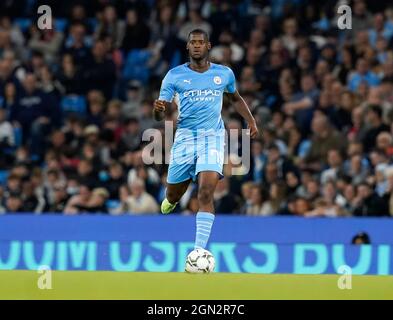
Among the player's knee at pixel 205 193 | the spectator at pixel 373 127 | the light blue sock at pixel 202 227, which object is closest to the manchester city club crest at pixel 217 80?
the player's knee at pixel 205 193

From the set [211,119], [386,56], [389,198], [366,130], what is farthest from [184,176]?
[386,56]

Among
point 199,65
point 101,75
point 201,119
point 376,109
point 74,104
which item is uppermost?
point 101,75

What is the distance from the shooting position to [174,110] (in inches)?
772

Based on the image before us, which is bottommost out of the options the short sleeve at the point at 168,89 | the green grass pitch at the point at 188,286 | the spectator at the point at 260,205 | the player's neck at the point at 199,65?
the green grass pitch at the point at 188,286

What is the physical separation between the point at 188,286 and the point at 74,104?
A: 9933 mm

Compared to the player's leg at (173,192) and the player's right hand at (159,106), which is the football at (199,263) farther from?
the player's right hand at (159,106)

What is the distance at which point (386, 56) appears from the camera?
20.1 metres

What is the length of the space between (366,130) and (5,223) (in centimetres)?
530

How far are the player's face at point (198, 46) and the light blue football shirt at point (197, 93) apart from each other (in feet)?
0.65

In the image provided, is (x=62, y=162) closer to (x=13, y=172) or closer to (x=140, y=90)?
(x=13, y=172)

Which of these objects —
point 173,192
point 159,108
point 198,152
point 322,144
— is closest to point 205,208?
point 198,152

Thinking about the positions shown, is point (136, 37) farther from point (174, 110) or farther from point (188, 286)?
point (188, 286)

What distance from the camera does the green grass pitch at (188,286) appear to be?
1109 centimetres

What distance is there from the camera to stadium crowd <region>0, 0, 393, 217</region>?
18094 millimetres
